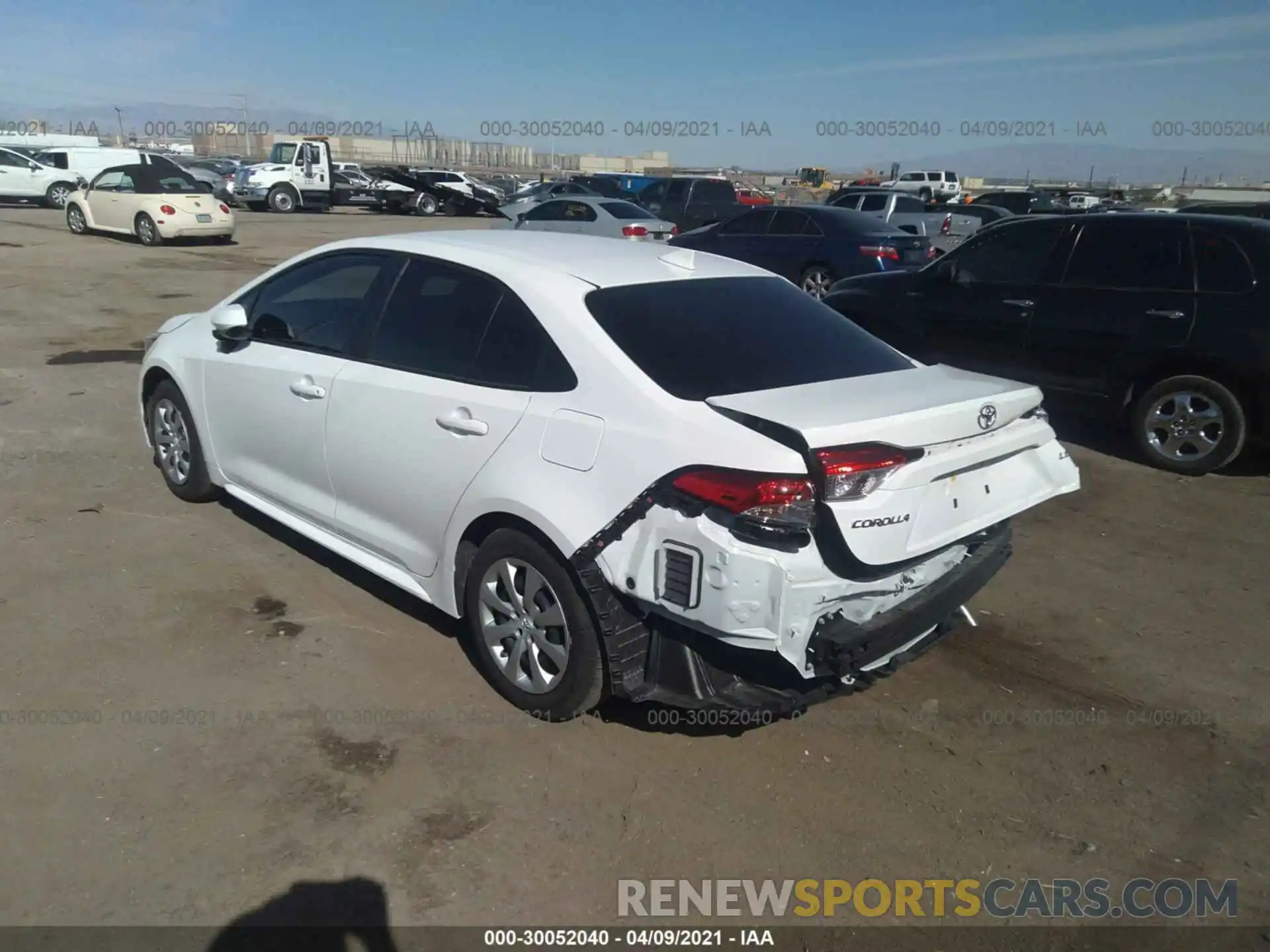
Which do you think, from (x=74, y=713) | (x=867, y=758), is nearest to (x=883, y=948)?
(x=867, y=758)

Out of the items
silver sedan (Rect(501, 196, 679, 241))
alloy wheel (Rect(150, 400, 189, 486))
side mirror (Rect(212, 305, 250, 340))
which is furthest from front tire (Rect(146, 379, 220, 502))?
silver sedan (Rect(501, 196, 679, 241))

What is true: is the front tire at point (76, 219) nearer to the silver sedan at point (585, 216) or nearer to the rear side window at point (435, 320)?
the silver sedan at point (585, 216)

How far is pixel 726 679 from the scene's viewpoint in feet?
9.92

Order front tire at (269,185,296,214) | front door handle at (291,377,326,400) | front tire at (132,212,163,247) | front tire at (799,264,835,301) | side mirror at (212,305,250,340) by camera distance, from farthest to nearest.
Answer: front tire at (269,185,296,214) → front tire at (132,212,163,247) → front tire at (799,264,835,301) → side mirror at (212,305,250,340) → front door handle at (291,377,326,400)

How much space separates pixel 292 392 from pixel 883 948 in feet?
10.7

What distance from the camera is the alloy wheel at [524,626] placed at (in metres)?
3.34

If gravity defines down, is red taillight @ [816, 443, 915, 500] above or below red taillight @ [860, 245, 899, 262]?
below

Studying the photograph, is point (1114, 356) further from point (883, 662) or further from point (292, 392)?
point (292, 392)

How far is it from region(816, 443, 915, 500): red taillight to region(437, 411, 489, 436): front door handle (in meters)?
1.27

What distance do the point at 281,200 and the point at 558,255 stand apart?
3132 centimetres

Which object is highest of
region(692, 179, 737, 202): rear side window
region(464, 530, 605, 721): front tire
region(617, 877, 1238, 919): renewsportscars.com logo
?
region(692, 179, 737, 202): rear side window

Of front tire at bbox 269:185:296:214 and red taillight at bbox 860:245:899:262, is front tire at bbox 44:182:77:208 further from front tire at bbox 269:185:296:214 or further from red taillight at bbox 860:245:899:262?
red taillight at bbox 860:245:899:262

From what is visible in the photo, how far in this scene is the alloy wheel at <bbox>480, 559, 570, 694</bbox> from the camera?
11.0ft

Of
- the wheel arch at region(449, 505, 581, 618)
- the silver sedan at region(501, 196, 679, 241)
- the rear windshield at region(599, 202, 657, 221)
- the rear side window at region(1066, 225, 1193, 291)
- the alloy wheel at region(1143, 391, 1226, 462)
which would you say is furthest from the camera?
the rear windshield at region(599, 202, 657, 221)
